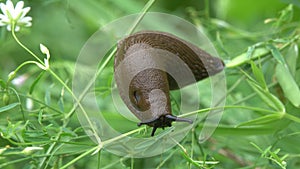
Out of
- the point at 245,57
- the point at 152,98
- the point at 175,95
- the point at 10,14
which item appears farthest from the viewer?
the point at 175,95

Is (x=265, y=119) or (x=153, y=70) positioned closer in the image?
(x=153, y=70)

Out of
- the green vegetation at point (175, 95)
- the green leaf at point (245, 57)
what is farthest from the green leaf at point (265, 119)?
the green leaf at point (245, 57)

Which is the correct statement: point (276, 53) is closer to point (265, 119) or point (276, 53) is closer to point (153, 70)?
point (265, 119)

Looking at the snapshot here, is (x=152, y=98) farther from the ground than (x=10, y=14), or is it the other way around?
(x=10, y=14)

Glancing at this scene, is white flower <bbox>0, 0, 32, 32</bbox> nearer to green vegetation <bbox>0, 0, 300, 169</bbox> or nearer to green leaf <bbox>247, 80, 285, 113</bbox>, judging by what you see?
green vegetation <bbox>0, 0, 300, 169</bbox>

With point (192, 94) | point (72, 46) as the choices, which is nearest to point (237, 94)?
point (192, 94)

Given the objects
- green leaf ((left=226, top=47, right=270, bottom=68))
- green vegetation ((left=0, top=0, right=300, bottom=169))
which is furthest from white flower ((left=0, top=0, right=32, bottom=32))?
green leaf ((left=226, top=47, right=270, bottom=68))

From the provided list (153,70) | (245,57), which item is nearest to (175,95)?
(245,57)

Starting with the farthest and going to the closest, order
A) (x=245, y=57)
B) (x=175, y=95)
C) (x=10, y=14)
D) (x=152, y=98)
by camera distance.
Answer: (x=175, y=95) → (x=245, y=57) → (x=10, y=14) → (x=152, y=98)
